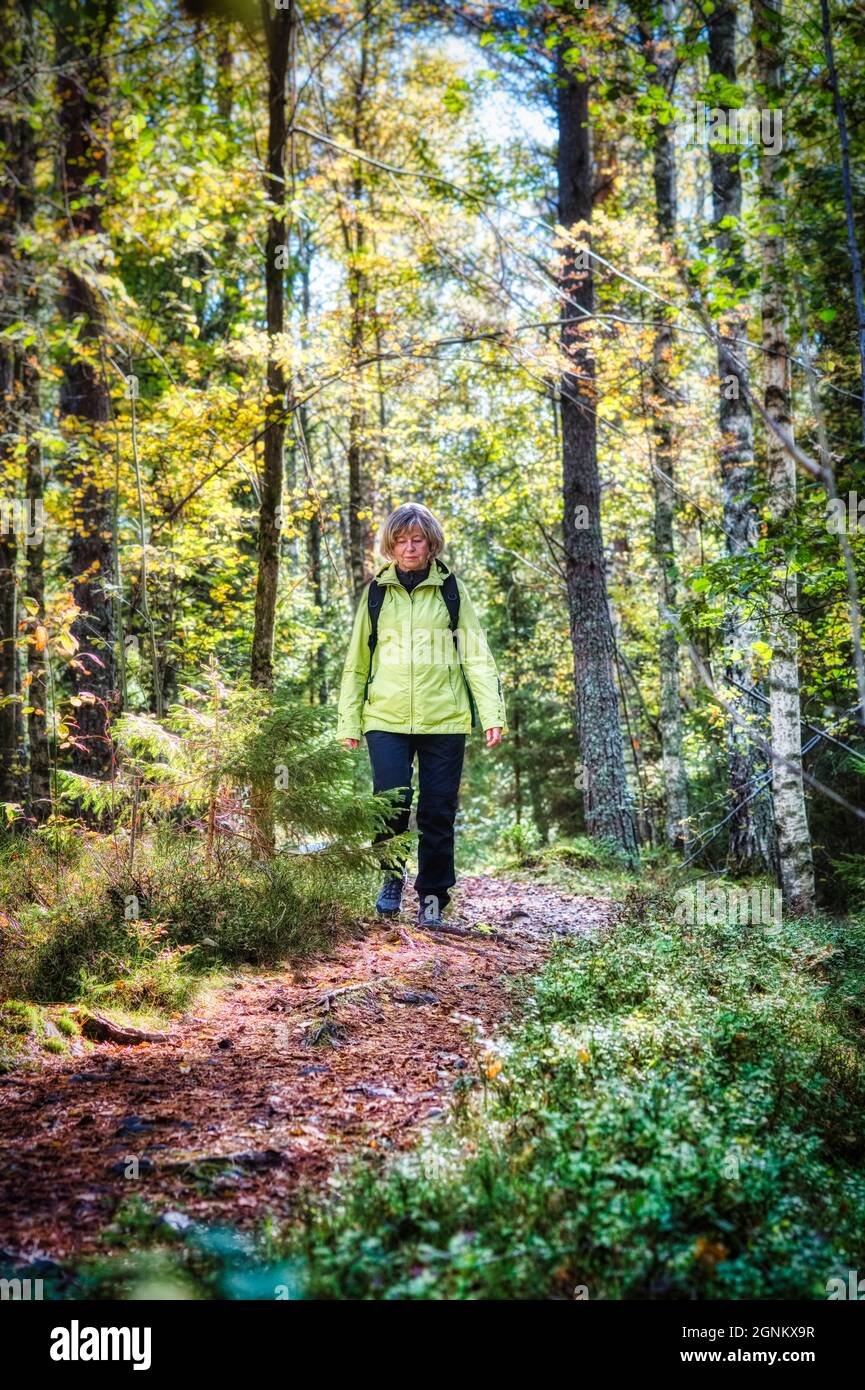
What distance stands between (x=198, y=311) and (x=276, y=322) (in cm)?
1096

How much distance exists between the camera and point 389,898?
6340 mm

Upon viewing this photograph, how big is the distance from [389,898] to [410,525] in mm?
2753

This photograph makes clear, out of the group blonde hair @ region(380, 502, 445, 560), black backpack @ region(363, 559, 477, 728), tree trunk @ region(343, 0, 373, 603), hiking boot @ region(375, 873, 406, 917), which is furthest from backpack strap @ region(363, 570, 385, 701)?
tree trunk @ region(343, 0, 373, 603)

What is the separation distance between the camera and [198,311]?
16.8 m

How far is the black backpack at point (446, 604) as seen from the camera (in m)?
6.06

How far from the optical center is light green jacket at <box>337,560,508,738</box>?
19.7 feet

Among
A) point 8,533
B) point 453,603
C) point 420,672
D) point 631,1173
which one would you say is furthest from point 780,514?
point 8,533

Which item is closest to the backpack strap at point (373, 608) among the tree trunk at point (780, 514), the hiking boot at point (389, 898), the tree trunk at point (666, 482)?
the hiking boot at point (389, 898)

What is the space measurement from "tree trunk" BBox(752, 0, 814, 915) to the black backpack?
7.11ft

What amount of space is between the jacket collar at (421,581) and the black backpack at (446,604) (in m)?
0.02
